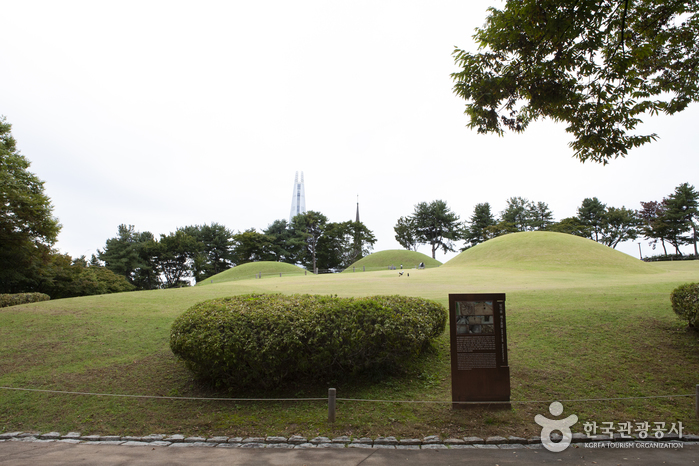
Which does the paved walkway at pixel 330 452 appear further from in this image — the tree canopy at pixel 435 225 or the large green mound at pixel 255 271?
the tree canopy at pixel 435 225

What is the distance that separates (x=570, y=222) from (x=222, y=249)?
5846 centimetres

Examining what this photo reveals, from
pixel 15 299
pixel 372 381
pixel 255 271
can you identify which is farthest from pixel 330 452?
pixel 255 271

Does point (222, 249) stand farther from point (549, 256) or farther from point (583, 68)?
point (583, 68)

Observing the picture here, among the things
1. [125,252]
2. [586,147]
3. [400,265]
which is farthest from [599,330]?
[125,252]

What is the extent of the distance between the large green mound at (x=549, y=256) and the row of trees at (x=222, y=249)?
2245 cm

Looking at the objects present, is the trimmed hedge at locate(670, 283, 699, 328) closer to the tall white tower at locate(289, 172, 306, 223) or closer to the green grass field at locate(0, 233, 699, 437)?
the green grass field at locate(0, 233, 699, 437)

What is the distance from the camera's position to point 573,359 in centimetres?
670

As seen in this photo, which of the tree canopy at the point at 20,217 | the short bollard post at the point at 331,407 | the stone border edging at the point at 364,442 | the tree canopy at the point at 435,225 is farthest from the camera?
the tree canopy at the point at 435,225

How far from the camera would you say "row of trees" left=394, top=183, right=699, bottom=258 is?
55406 mm

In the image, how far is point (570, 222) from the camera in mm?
62844

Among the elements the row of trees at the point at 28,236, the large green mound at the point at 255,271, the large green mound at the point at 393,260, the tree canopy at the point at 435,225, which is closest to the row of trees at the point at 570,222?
the tree canopy at the point at 435,225

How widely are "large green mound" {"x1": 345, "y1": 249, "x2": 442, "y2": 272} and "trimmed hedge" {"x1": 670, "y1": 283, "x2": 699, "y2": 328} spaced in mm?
43020

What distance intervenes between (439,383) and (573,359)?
267cm

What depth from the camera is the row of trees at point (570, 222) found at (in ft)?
182
